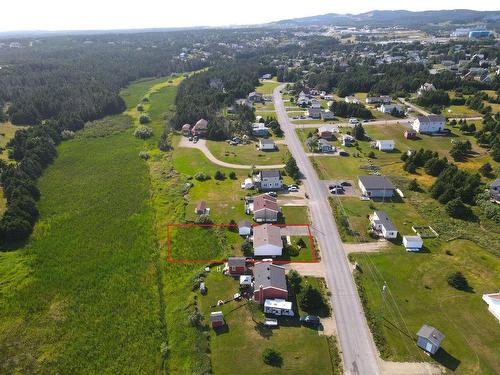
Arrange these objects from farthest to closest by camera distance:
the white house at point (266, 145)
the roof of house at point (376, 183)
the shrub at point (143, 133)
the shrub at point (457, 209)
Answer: the shrub at point (143, 133)
the white house at point (266, 145)
the roof of house at point (376, 183)
the shrub at point (457, 209)

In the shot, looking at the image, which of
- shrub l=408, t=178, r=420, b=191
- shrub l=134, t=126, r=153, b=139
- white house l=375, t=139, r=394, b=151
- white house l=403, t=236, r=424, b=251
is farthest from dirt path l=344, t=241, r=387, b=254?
shrub l=134, t=126, r=153, b=139

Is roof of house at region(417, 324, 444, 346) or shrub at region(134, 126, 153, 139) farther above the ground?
roof of house at region(417, 324, 444, 346)

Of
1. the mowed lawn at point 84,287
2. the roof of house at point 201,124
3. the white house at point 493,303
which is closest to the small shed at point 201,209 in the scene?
the mowed lawn at point 84,287

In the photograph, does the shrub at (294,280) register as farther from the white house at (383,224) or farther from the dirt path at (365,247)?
the white house at (383,224)

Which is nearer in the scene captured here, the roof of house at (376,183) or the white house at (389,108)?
the roof of house at (376,183)

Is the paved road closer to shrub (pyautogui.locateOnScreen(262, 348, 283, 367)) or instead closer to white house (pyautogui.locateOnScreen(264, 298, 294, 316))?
white house (pyautogui.locateOnScreen(264, 298, 294, 316))

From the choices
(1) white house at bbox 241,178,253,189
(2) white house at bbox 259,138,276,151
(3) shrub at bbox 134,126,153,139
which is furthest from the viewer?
(3) shrub at bbox 134,126,153,139

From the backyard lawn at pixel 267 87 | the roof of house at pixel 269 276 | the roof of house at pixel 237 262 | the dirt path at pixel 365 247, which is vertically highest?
the roof of house at pixel 269 276
